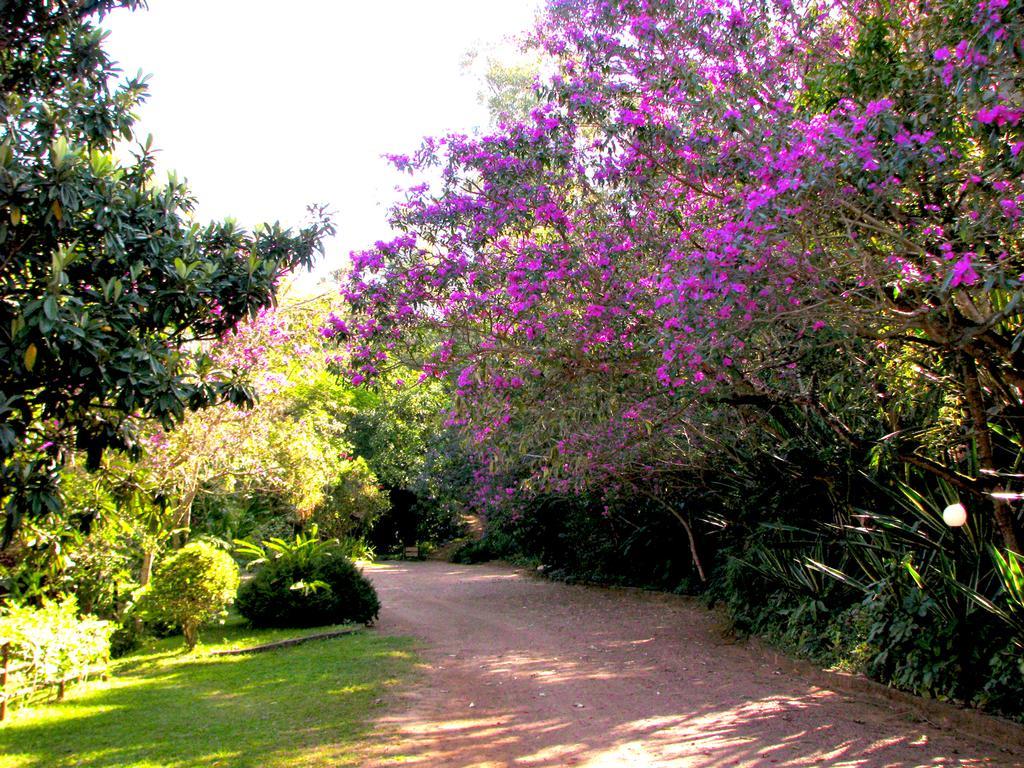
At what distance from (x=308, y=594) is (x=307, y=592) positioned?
0.05m

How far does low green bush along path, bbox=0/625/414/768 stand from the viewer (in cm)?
600

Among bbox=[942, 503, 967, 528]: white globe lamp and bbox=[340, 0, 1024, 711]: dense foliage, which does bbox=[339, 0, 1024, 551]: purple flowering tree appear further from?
bbox=[942, 503, 967, 528]: white globe lamp

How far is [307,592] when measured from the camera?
40.7 feet

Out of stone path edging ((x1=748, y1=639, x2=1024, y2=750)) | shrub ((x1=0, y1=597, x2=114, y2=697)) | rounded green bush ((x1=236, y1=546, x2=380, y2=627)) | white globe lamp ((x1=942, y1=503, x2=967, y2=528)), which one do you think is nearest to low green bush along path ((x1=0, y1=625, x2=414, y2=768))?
shrub ((x1=0, y1=597, x2=114, y2=697))

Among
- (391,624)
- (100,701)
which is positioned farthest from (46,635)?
(391,624)

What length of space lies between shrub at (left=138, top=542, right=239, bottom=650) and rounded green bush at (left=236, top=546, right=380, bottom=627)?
1.36 m

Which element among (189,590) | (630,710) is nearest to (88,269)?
(630,710)

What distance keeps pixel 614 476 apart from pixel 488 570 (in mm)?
11919

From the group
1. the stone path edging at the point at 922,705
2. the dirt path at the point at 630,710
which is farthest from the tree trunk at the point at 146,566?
the stone path edging at the point at 922,705

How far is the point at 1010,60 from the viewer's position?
4.64 meters

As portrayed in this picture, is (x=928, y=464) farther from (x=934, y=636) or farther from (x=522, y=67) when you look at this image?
(x=522, y=67)

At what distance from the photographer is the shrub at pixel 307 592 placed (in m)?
12.4

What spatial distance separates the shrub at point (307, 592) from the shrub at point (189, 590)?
1363 millimetres

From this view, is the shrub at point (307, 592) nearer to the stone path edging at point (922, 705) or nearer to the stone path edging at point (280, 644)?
the stone path edging at point (280, 644)
